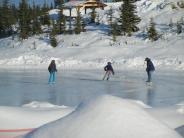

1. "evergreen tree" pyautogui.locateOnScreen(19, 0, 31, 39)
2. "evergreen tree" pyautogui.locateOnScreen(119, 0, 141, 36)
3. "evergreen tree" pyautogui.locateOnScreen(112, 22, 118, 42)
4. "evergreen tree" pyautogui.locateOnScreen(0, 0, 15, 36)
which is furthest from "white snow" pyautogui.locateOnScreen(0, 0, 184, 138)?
"evergreen tree" pyautogui.locateOnScreen(0, 0, 15, 36)

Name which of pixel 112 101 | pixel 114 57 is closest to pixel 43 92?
pixel 112 101

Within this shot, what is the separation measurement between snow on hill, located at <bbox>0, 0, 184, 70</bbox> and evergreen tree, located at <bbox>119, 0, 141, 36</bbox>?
32.3 inches

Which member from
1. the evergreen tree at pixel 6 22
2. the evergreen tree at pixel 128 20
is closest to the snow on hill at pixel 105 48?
the evergreen tree at pixel 128 20

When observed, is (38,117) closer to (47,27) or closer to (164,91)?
(164,91)

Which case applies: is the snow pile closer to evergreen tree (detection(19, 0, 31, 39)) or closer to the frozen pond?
the frozen pond

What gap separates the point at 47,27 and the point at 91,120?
54.9m

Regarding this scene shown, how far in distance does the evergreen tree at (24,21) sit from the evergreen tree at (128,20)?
41.0 ft

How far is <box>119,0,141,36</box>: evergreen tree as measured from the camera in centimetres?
4469

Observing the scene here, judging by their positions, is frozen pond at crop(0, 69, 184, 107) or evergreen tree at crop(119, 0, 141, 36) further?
evergreen tree at crop(119, 0, 141, 36)

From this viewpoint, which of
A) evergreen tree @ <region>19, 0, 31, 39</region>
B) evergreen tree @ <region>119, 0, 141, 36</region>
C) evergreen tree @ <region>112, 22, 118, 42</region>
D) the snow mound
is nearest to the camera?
the snow mound

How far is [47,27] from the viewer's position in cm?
5772

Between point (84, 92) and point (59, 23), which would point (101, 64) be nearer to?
point (84, 92)

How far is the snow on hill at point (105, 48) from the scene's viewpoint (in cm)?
3366

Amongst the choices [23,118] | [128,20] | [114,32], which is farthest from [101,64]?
[23,118]
